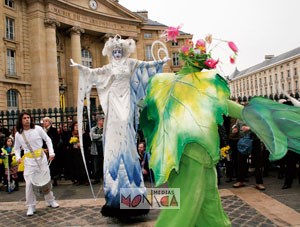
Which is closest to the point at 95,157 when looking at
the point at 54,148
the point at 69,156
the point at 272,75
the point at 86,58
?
the point at 69,156

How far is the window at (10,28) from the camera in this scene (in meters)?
24.8

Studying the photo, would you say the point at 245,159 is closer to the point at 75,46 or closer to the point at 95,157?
the point at 95,157

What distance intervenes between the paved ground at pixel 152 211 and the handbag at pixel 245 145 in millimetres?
737

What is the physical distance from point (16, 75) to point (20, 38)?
129 inches

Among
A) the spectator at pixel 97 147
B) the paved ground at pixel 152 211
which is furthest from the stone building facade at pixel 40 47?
the paved ground at pixel 152 211

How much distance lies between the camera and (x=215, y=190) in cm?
239

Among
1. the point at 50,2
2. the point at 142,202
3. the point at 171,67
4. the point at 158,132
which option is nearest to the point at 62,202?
the point at 142,202

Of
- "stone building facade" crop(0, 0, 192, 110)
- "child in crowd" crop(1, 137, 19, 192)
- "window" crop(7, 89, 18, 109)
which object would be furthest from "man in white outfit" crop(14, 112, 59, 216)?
"window" crop(7, 89, 18, 109)

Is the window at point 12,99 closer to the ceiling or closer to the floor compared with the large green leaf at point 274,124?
closer to the ceiling

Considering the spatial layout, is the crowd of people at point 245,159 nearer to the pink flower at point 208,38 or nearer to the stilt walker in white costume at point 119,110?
the stilt walker in white costume at point 119,110

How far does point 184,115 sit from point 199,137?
0.72 feet

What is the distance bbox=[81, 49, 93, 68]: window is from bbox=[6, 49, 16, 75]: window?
891 centimetres

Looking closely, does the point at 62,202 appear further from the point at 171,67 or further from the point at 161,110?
the point at 171,67

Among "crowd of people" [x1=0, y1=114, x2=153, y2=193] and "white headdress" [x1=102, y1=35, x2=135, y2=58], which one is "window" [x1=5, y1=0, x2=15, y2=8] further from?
"white headdress" [x1=102, y1=35, x2=135, y2=58]
